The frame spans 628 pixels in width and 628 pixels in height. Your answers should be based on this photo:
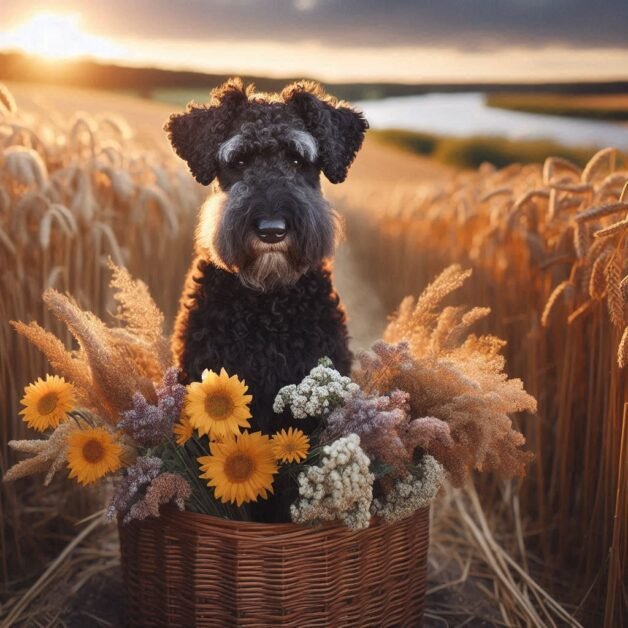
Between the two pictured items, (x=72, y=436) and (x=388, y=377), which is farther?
(x=388, y=377)

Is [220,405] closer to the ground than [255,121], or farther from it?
closer to the ground

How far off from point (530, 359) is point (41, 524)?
2.56 metres

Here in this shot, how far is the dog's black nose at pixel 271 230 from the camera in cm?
277

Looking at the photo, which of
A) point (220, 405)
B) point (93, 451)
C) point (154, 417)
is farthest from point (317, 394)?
point (93, 451)

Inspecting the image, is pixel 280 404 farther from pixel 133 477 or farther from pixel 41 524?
pixel 41 524

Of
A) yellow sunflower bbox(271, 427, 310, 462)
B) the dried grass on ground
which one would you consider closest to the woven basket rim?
yellow sunflower bbox(271, 427, 310, 462)

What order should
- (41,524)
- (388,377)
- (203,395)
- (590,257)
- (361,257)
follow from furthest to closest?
(361,257) < (41,524) < (590,257) < (388,377) < (203,395)

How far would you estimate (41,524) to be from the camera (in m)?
3.72

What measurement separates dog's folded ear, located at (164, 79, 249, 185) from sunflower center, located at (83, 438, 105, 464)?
1167 millimetres

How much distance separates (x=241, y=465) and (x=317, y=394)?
0.35m

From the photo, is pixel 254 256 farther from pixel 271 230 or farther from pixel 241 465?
pixel 241 465

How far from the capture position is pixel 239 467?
253 cm

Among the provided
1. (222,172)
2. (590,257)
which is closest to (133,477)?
(222,172)

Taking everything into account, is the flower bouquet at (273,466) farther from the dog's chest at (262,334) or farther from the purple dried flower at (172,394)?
the dog's chest at (262,334)
